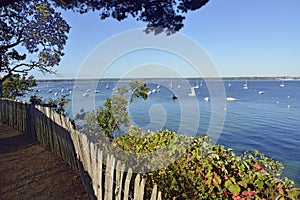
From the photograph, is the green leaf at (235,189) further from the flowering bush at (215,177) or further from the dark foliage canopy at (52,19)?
the dark foliage canopy at (52,19)

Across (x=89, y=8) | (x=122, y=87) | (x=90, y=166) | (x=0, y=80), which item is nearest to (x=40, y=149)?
(x=122, y=87)

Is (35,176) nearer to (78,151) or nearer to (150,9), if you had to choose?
(78,151)

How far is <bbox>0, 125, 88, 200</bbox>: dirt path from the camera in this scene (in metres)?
3.44

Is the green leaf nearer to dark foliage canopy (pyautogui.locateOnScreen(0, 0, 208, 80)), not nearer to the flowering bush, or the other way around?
the flowering bush

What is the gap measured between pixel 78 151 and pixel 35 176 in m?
1.22

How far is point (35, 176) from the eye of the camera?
13.4 feet

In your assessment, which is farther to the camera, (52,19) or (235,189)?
(52,19)

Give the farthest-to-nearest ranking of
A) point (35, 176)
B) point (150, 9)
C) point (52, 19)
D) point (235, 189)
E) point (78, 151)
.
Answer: point (52, 19)
point (150, 9)
point (35, 176)
point (78, 151)
point (235, 189)

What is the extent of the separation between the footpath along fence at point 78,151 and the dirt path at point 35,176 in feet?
0.69

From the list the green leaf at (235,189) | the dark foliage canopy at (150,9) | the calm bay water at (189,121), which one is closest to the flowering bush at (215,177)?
the green leaf at (235,189)

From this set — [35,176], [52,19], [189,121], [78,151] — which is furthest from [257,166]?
[52,19]

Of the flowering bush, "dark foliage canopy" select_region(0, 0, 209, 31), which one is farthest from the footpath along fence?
"dark foliage canopy" select_region(0, 0, 209, 31)

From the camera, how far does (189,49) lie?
3551 millimetres

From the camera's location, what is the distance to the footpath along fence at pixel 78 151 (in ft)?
7.09
